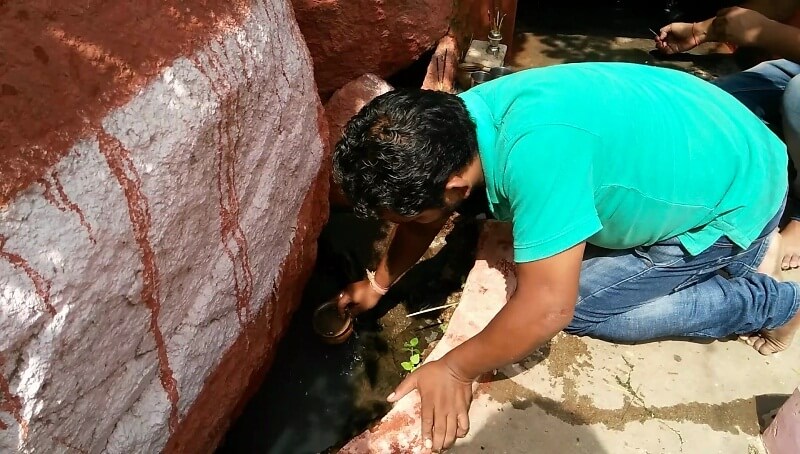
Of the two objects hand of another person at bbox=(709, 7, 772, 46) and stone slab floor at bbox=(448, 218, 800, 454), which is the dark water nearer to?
stone slab floor at bbox=(448, 218, 800, 454)

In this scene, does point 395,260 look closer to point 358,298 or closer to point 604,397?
point 358,298

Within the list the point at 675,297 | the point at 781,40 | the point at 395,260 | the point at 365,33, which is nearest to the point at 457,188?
the point at 395,260

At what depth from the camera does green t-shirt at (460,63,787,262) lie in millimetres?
1588

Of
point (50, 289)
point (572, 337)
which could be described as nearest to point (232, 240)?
point (50, 289)

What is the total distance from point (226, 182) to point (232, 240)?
7.0 inches

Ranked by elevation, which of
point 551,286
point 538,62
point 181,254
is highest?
point 181,254

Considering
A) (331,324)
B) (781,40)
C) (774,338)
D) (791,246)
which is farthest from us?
(781,40)

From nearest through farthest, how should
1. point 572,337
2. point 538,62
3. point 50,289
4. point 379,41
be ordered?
point 50,289, point 572,337, point 379,41, point 538,62

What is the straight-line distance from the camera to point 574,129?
1628 mm

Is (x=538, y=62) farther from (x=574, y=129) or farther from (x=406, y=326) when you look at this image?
(x=574, y=129)

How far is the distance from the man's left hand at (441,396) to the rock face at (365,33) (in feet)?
5.50

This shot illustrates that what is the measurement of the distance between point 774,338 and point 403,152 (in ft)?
5.25

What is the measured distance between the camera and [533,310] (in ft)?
5.41

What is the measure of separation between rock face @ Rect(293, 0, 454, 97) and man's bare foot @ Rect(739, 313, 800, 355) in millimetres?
1953
